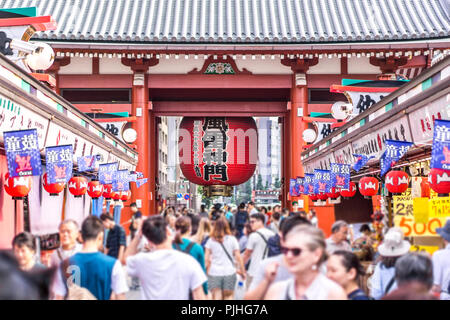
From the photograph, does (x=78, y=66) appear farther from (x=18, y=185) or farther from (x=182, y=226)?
(x=182, y=226)

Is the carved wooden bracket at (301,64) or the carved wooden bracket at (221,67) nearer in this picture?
the carved wooden bracket at (301,64)

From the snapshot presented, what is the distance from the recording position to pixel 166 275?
4.75 m

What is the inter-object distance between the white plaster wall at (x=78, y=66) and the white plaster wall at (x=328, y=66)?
7683mm

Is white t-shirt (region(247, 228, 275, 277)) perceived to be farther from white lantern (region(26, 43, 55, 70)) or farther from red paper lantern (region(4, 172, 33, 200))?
white lantern (region(26, 43, 55, 70))

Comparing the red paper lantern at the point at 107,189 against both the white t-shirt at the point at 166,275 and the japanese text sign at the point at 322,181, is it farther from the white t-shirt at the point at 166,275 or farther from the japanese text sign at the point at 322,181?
the white t-shirt at the point at 166,275

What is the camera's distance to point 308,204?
2062cm

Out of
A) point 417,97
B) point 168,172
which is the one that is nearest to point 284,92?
point 417,97

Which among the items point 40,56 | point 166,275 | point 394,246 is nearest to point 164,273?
point 166,275

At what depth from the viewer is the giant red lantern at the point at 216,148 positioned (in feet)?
82.2

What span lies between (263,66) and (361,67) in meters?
3.39

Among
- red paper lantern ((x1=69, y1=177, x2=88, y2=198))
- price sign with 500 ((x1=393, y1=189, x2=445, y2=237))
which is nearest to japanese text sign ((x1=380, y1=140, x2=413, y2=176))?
price sign with 500 ((x1=393, y1=189, x2=445, y2=237))

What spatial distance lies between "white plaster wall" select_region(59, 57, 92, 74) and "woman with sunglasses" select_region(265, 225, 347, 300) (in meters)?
19.0

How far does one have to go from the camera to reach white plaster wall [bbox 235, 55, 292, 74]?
21.7 metres

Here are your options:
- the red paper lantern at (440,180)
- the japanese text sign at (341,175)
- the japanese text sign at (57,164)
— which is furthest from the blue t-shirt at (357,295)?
the japanese text sign at (341,175)
